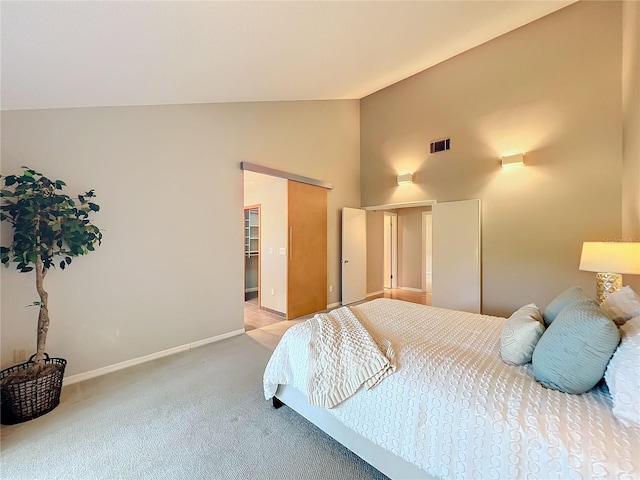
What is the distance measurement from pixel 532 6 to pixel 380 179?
291cm

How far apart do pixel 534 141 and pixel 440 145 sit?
48.7 inches

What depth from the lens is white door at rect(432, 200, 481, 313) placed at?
13.1 ft

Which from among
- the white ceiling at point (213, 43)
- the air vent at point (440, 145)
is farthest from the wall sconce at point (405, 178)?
the white ceiling at point (213, 43)

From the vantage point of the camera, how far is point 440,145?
14.4 feet

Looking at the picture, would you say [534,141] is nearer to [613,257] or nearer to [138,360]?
[613,257]

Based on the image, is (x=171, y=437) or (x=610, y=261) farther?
(x=610, y=261)

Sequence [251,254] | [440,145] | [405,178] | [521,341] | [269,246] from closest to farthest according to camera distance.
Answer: [521,341]
[440,145]
[269,246]
[405,178]
[251,254]

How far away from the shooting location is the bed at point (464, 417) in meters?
0.92

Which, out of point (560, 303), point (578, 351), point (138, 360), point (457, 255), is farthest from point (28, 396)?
point (457, 255)

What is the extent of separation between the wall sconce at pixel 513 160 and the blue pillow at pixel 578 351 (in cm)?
307

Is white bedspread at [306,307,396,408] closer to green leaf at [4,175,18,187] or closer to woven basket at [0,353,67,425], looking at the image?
woven basket at [0,353,67,425]

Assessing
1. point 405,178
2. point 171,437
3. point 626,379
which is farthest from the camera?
point 405,178

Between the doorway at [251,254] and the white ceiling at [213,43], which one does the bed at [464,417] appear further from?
the doorway at [251,254]

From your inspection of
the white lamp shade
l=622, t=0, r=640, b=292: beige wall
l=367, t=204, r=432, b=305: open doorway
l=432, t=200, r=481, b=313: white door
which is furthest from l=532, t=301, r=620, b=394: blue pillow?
l=367, t=204, r=432, b=305: open doorway
